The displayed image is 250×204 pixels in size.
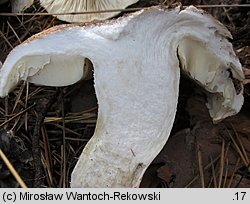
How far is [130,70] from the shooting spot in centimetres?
154

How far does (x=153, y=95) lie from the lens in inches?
61.4

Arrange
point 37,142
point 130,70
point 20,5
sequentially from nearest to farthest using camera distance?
point 130,70 → point 37,142 → point 20,5

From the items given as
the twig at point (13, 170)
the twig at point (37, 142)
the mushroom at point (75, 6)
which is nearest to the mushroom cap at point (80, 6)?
the mushroom at point (75, 6)

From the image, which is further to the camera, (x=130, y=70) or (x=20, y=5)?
(x=20, y=5)

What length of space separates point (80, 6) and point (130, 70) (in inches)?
31.8

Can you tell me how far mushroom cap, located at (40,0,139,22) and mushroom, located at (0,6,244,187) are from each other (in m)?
0.59

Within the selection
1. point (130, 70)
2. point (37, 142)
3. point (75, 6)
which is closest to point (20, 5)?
point (75, 6)

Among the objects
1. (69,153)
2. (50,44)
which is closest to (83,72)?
(50,44)

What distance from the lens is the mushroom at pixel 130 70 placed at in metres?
1.54

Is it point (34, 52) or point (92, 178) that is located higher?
point (34, 52)

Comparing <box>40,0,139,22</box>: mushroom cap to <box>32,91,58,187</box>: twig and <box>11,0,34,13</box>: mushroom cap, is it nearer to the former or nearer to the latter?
<box>11,0,34,13</box>: mushroom cap

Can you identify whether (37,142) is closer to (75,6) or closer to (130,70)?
(130,70)
